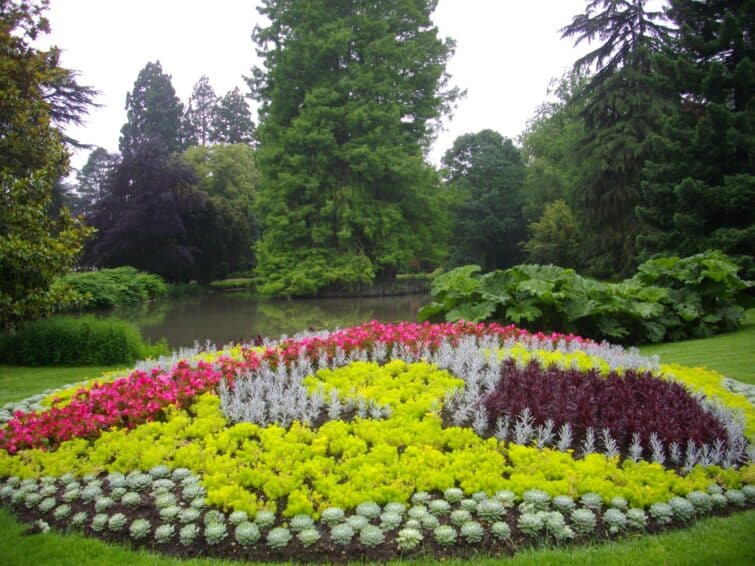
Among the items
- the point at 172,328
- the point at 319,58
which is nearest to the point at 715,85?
the point at 172,328

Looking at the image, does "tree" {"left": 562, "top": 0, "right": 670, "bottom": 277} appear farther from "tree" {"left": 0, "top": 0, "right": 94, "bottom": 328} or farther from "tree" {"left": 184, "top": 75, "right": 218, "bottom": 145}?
"tree" {"left": 184, "top": 75, "right": 218, "bottom": 145}

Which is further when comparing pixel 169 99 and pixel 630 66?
pixel 169 99

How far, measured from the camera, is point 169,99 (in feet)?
190

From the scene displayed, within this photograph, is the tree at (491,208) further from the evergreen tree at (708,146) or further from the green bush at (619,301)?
the green bush at (619,301)

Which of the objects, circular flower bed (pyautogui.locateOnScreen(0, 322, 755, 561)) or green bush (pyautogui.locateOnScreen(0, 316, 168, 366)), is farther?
green bush (pyautogui.locateOnScreen(0, 316, 168, 366))

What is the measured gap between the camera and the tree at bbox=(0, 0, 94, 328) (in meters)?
8.85

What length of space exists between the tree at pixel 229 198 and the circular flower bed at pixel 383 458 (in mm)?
29450

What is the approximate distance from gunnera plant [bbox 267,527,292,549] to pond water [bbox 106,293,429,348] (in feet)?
26.9

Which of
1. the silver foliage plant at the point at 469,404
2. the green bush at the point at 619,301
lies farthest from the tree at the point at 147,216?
the silver foliage plant at the point at 469,404

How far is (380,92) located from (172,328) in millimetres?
16591

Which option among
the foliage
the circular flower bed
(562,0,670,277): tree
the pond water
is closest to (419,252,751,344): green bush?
the circular flower bed

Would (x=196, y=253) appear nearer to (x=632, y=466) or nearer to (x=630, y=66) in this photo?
(x=630, y=66)

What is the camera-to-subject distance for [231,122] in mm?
62969

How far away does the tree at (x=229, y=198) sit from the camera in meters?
35.0
